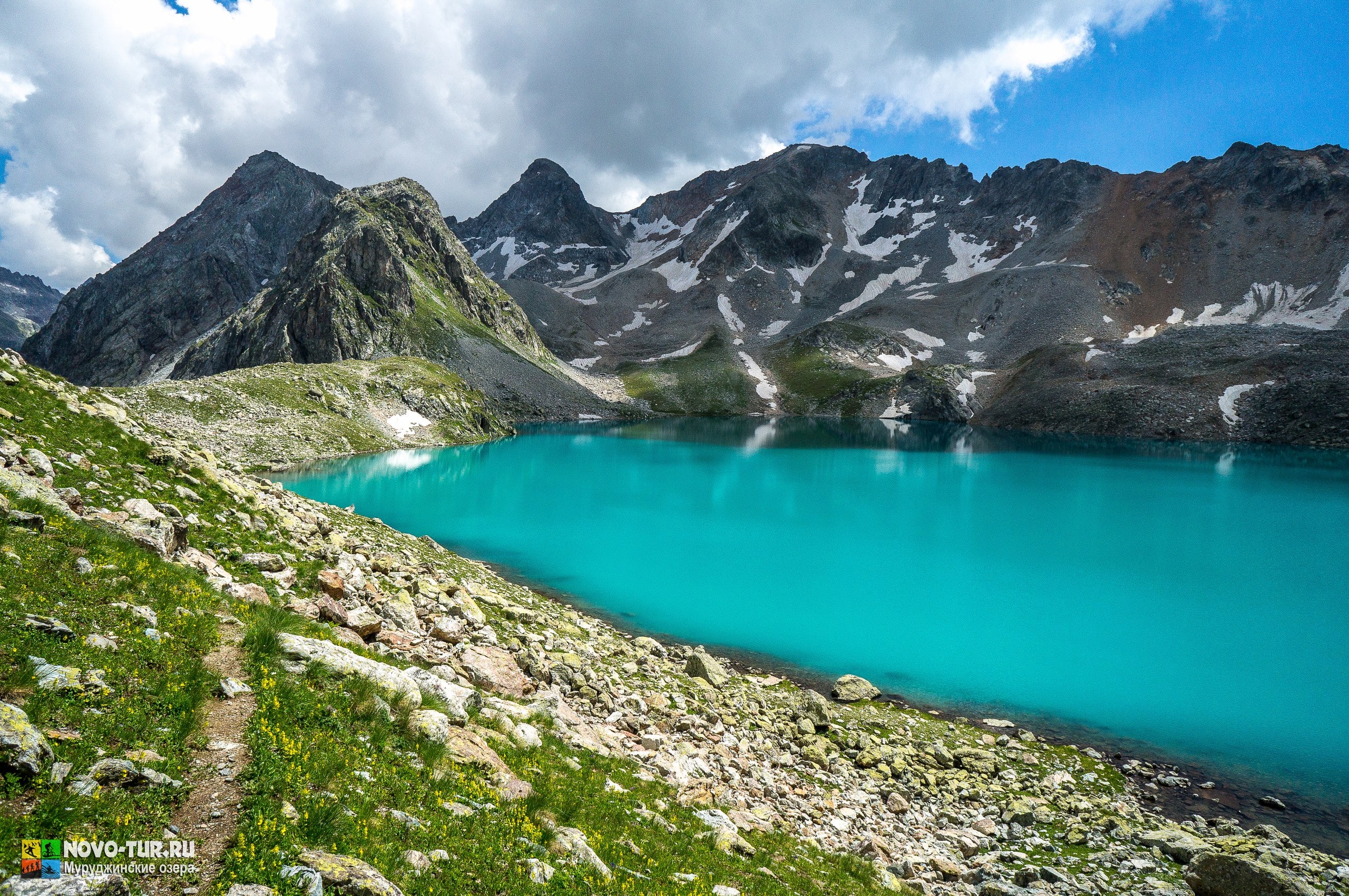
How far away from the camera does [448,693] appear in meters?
10.5

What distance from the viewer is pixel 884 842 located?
1296cm

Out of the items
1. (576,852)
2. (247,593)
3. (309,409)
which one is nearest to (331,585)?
(247,593)

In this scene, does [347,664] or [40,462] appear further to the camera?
[40,462]

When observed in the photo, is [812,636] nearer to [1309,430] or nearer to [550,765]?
[550,765]

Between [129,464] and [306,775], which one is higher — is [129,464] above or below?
above

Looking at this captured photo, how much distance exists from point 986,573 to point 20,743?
1532 inches

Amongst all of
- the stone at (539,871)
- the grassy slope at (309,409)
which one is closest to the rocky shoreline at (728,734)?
the stone at (539,871)

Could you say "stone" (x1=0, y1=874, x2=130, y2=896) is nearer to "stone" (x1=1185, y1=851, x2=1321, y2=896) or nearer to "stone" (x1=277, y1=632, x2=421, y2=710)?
"stone" (x1=277, y1=632, x2=421, y2=710)

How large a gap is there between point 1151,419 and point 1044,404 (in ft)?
67.1

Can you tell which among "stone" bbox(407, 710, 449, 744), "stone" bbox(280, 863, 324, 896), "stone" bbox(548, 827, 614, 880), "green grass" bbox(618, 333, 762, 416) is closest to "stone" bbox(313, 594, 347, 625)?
"stone" bbox(407, 710, 449, 744)

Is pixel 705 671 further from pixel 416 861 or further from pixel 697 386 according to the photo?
pixel 697 386

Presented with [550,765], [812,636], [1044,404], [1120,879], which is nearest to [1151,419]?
[1044,404]

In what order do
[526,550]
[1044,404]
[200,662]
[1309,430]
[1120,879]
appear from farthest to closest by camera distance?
[1044,404]
[1309,430]
[526,550]
[1120,879]
[200,662]

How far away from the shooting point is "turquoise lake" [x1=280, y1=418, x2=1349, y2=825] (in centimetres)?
2127
